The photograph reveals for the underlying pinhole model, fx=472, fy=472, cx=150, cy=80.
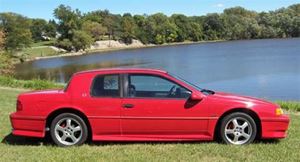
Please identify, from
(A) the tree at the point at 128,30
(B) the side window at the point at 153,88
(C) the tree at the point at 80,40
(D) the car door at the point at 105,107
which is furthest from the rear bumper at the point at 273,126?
(A) the tree at the point at 128,30

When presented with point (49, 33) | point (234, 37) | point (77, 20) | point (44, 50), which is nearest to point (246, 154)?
point (44, 50)

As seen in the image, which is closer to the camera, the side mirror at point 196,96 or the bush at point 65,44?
the side mirror at point 196,96

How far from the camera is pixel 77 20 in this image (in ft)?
444

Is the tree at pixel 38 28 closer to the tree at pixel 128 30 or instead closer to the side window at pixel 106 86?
the tree at pixel 128 30

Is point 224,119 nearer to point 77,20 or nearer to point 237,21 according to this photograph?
point 77,20

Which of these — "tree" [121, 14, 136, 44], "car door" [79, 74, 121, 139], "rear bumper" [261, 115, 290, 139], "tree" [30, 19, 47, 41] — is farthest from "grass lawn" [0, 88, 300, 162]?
"tree" [121, 14, 136, 44]

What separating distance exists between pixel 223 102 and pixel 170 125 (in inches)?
36.8

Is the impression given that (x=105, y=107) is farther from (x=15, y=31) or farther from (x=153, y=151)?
(x=15, y=31)

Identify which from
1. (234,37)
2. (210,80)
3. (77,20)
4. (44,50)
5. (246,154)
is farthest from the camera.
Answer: (234,37)

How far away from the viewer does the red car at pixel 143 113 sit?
7.62 m

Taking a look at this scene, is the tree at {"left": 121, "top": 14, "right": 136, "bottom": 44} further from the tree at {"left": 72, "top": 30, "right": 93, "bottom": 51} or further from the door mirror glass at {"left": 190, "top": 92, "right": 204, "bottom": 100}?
the door mirror glass at {"left": 190, "top": 92, "right": 204, "bottom": 100}

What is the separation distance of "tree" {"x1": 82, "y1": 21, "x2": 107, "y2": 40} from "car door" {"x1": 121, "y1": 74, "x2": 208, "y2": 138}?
128064mm

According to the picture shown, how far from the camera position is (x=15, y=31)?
10638cm

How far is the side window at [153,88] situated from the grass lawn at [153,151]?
81 cm
